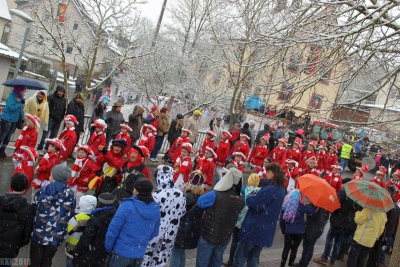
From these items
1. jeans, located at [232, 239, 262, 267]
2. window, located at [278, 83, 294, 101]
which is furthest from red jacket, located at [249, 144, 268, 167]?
jeans, located at [232, 239, 262, 267]

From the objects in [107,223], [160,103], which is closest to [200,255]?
[107,223]

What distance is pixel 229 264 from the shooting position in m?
7.45

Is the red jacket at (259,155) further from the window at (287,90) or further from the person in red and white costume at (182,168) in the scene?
the window at (287,90)

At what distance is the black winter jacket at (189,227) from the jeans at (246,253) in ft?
3.20

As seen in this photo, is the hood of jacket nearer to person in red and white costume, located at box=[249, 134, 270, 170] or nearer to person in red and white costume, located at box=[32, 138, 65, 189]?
person in red and white costume, located at box=[32, 138, 65, 189]

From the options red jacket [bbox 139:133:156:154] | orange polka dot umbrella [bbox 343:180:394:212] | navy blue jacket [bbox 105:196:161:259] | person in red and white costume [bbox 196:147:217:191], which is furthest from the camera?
red jacket [bbox 139:133:156:154]

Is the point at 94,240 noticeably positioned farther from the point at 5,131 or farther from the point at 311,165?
the point at 311,165

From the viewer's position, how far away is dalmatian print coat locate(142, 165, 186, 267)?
547 centimetres

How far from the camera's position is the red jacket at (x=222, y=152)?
12.3m

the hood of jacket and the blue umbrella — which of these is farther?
the blue umbrella

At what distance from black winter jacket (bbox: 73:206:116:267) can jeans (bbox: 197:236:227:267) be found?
151 centimetres

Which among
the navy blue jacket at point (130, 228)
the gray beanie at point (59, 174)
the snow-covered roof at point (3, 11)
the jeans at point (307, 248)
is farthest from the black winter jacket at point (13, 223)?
the snow-covered roof at point (3, 11)

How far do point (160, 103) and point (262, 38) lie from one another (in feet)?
60.0

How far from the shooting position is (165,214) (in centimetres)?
550
